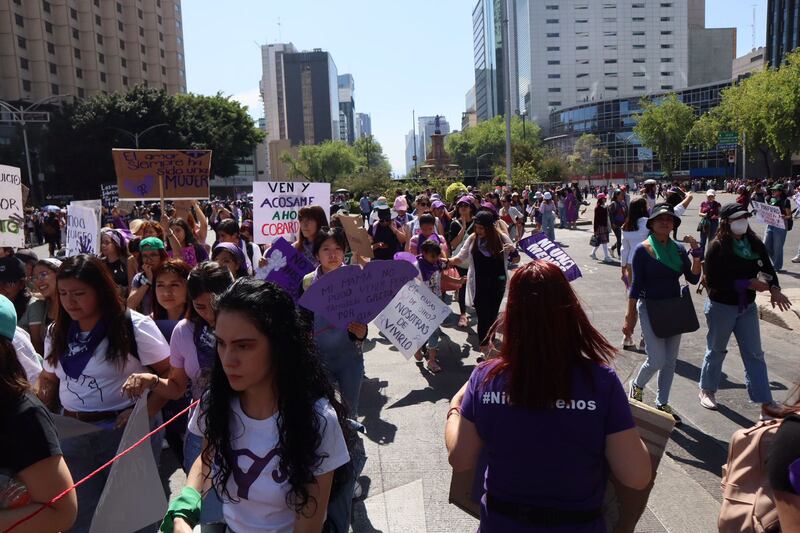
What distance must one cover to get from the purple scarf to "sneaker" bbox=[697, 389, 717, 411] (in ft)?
15.5

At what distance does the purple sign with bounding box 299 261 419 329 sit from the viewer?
421 centimetres

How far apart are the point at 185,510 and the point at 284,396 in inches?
19.3

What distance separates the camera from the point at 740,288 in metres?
4.95

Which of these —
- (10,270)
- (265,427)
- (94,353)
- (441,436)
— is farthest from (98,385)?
(441,436)

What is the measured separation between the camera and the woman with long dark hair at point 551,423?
1903mm

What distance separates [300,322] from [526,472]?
0.89 m

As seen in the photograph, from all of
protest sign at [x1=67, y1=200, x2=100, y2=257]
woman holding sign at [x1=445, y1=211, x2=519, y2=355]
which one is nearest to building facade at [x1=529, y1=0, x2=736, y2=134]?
woman holding sign at [x1=445, y1=211, x2=519, y2=355]

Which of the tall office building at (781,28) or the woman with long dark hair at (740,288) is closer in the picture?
the woman with long dark hair at (740,288)

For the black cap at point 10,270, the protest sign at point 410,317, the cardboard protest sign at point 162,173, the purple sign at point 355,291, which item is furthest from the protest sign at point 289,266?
Result: the cardboard protest sign at point 162,173

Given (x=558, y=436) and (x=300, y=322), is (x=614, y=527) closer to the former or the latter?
(x=558, y=436)

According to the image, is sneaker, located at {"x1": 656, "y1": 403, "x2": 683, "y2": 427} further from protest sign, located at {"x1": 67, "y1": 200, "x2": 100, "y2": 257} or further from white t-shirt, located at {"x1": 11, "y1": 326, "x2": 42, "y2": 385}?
protest sign, located at {"x1": 67, "y1": 200, "x2": 100, "y2": 257}

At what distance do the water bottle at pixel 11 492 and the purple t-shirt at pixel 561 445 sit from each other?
1506mm

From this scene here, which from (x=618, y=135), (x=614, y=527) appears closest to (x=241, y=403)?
(x=614, y=527)

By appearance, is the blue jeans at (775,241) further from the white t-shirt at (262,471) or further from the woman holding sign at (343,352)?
the white t-shirt at (262,471)
